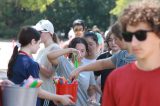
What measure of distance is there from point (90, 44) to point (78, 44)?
769 millimetres

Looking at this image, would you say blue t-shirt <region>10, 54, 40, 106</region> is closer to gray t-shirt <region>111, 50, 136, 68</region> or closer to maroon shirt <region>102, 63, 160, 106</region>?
gray t-shirt <region>111, 50, 136, 68</region>

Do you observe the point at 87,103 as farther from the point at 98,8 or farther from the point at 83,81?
the point at 98,8

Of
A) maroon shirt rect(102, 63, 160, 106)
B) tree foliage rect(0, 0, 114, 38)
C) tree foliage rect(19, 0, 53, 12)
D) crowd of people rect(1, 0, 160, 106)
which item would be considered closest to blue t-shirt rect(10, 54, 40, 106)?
crowd of people rect(1, 0, 160, 106)

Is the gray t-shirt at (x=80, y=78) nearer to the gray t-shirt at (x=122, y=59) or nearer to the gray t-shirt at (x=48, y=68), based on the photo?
the gray t-shirt at (x=48, y=68)

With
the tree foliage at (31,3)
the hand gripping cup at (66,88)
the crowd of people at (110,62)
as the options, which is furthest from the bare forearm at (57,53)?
the tree foliage at (31,3)

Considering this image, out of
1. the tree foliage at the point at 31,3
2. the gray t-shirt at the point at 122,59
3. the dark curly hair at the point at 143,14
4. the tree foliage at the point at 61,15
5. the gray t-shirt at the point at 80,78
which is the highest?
the dark curly hair at the point at 143,14

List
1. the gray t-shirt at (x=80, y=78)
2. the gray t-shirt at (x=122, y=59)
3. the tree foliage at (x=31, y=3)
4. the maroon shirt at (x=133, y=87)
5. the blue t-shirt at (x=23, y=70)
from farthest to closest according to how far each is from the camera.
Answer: the tree foliage at (x=31, y=3) → the gray t-shirt at (x=80, y=78) → the blue t-shirt at (x=23, y=70) → the gray t-shirt at (x=122, y=59) → the maroon shirt at (x=133, y=87)

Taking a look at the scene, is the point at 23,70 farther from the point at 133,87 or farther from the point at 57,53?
the point at 133,87

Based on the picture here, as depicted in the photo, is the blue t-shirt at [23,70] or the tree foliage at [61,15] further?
the tree foliage at [61,15]

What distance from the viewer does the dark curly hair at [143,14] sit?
9.96ft

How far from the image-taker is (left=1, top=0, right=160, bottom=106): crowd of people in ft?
9.92

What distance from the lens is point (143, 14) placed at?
10.00 feet

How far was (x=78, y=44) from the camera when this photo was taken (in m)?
6.21

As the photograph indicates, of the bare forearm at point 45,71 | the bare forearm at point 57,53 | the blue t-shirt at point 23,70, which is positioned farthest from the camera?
the bare forearm at point 45,71
